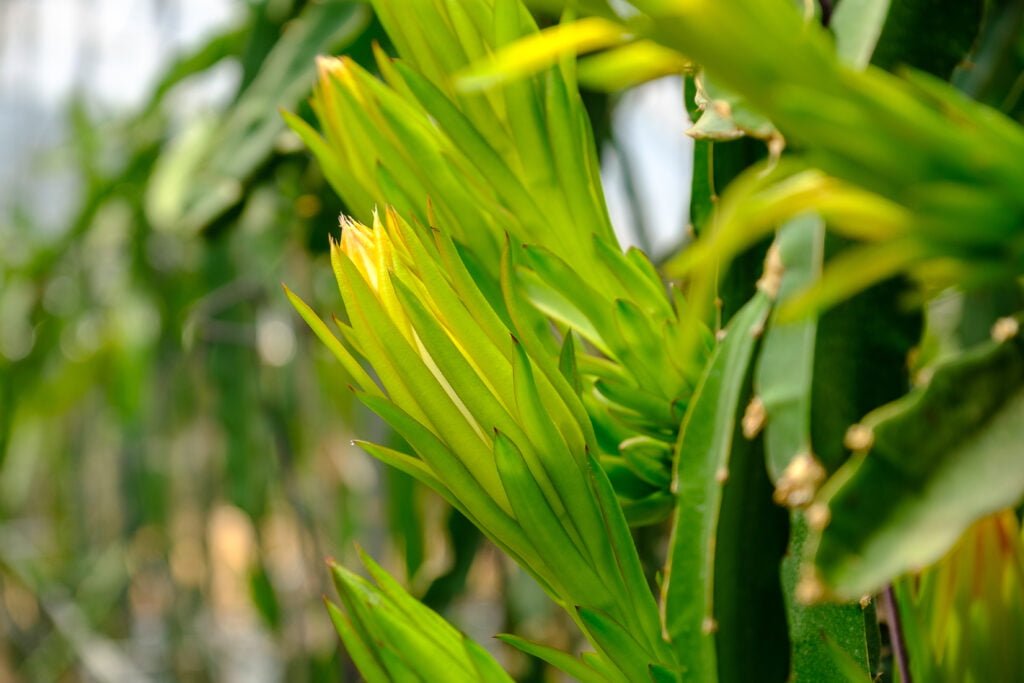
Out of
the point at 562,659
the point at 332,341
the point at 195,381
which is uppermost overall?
the point at 332,341

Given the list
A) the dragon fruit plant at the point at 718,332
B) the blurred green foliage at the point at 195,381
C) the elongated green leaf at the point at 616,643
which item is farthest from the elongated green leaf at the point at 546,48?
the blurred green foliage at the point at 195,381

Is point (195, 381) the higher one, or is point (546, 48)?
point (546, 48)

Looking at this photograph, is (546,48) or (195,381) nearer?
(546,48)

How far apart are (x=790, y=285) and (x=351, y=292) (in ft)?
0.33

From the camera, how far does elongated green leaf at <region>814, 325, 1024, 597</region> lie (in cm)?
17

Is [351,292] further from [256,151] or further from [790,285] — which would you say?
[256,151]

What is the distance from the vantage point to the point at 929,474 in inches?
7.3

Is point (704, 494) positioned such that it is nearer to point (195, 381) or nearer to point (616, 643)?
point (616, 643)

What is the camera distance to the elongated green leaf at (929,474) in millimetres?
174

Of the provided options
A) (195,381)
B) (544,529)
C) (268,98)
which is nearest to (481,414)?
(544,529)

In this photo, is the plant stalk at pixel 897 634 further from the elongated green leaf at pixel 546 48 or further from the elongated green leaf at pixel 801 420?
the elongated green leaf at pixel 546 48

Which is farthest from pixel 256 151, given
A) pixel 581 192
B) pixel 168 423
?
pixel 168 423

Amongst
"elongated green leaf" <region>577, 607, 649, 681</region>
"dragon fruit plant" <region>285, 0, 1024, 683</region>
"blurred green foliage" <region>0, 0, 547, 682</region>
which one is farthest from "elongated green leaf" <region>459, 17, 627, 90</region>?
"blurred green foliage" <region>0, 0, 547, 682</region>

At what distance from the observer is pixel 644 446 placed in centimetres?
30
